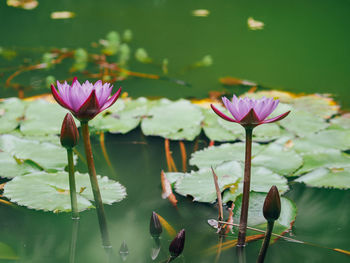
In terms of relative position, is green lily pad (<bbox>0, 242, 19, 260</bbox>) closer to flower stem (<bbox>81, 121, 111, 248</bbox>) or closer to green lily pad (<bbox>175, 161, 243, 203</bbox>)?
flower stem (<bbox>81, 121, 111, 248</bbox>)

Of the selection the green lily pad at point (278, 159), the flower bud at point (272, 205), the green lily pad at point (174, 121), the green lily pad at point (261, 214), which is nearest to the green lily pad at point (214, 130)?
the green lily pad at point (174, 121)

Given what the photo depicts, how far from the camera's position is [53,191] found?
121cm

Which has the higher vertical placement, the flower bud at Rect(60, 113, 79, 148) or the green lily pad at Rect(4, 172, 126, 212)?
the flower bud at Rect(60, 113, 79, 148)

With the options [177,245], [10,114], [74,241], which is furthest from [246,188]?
[10,114]

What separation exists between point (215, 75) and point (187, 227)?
4.67 feet

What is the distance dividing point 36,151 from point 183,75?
1.18 m

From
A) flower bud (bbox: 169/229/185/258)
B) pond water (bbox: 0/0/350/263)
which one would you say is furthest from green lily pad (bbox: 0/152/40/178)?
flower bud (bbox: 169/229/185/258)

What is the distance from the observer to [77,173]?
134cm

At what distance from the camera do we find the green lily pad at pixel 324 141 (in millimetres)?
1545

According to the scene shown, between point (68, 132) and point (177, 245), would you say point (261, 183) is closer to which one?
point (177, 245)

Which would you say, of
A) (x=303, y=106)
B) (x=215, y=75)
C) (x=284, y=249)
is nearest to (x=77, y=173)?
(x=284, y=249)

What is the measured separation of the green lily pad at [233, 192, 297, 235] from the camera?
3.60 ft

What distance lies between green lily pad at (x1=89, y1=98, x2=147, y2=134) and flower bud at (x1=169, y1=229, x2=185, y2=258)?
82 cm

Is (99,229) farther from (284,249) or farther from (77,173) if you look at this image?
(284,249)
